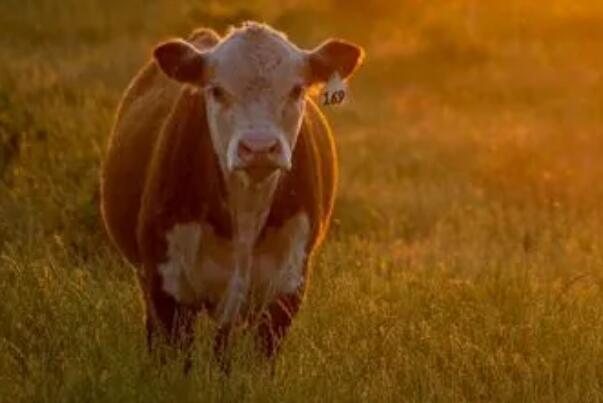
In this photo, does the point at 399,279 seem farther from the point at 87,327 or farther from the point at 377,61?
the point at 377,61

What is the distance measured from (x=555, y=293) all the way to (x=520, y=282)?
1.00ft

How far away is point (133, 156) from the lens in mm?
7641

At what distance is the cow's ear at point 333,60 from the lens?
6777 mm

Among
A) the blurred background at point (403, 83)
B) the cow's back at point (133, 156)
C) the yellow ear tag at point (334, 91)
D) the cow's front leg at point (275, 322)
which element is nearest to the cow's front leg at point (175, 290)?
the cow's front leg at point (275, 322)

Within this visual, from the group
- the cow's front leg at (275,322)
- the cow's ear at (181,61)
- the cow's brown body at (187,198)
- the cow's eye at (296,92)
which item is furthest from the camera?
the cow's front leg at (275,322)

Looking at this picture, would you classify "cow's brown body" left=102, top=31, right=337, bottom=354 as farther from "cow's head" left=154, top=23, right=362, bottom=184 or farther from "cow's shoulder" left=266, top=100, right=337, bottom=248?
"cow's head" left=154, top=23, right=362, bottom=184

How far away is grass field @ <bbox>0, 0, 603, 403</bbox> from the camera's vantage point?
6802mm

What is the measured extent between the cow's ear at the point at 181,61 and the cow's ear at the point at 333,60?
0.41 metres

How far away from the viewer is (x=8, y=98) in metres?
12.9

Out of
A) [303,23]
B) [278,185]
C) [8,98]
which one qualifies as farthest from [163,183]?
[303,23]

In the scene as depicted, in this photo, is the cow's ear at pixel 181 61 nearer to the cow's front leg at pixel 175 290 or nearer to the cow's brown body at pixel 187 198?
the cow's brown body at pixel 187 198

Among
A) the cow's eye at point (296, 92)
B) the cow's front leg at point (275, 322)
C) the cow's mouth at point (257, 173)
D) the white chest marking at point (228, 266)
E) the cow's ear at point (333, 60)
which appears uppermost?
the cow's ear at point (333, 60)

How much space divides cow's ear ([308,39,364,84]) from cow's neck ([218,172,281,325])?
0.44m

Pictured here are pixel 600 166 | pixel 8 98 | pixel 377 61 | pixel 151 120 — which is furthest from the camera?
pixel 377 61
